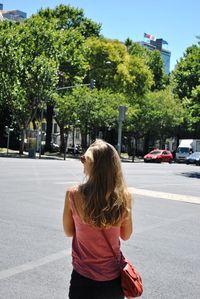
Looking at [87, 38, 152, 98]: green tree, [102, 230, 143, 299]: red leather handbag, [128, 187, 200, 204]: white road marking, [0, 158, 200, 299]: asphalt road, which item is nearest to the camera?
[102, 230, 143, 299]: red leather handbag

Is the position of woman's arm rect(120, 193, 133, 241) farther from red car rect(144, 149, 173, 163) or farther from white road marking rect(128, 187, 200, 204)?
red car rect(144, 149, 173, 163)

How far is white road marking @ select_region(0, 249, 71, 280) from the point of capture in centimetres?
582

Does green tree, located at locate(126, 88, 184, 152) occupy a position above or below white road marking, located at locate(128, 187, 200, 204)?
above

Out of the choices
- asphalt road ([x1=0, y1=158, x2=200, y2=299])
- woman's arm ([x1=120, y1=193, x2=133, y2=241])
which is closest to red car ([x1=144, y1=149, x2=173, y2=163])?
asphalt road ([x1=0, y1=158, x2=200, y2=299])

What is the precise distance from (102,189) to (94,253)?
0.38 m

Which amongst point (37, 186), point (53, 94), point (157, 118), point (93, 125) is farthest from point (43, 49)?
point (37, 186)

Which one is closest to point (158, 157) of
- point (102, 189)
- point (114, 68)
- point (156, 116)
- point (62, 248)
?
point (156, 116)

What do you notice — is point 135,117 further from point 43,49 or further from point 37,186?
point 37,186

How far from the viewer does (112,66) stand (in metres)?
53.8

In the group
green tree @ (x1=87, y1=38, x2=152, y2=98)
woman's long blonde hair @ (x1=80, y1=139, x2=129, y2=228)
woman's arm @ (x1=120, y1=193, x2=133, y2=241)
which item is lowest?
woman's arm @ (x1=120, y1=193, x2=133, y2=241)

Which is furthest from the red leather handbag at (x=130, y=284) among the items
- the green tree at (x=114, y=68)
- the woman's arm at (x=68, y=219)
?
the green tree at (x=114, y=68)

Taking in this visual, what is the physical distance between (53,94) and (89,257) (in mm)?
43055

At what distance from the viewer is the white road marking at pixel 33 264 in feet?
19.1

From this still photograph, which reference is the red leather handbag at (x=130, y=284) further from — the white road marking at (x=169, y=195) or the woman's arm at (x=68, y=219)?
the white road marking at (x=169, y=195)
